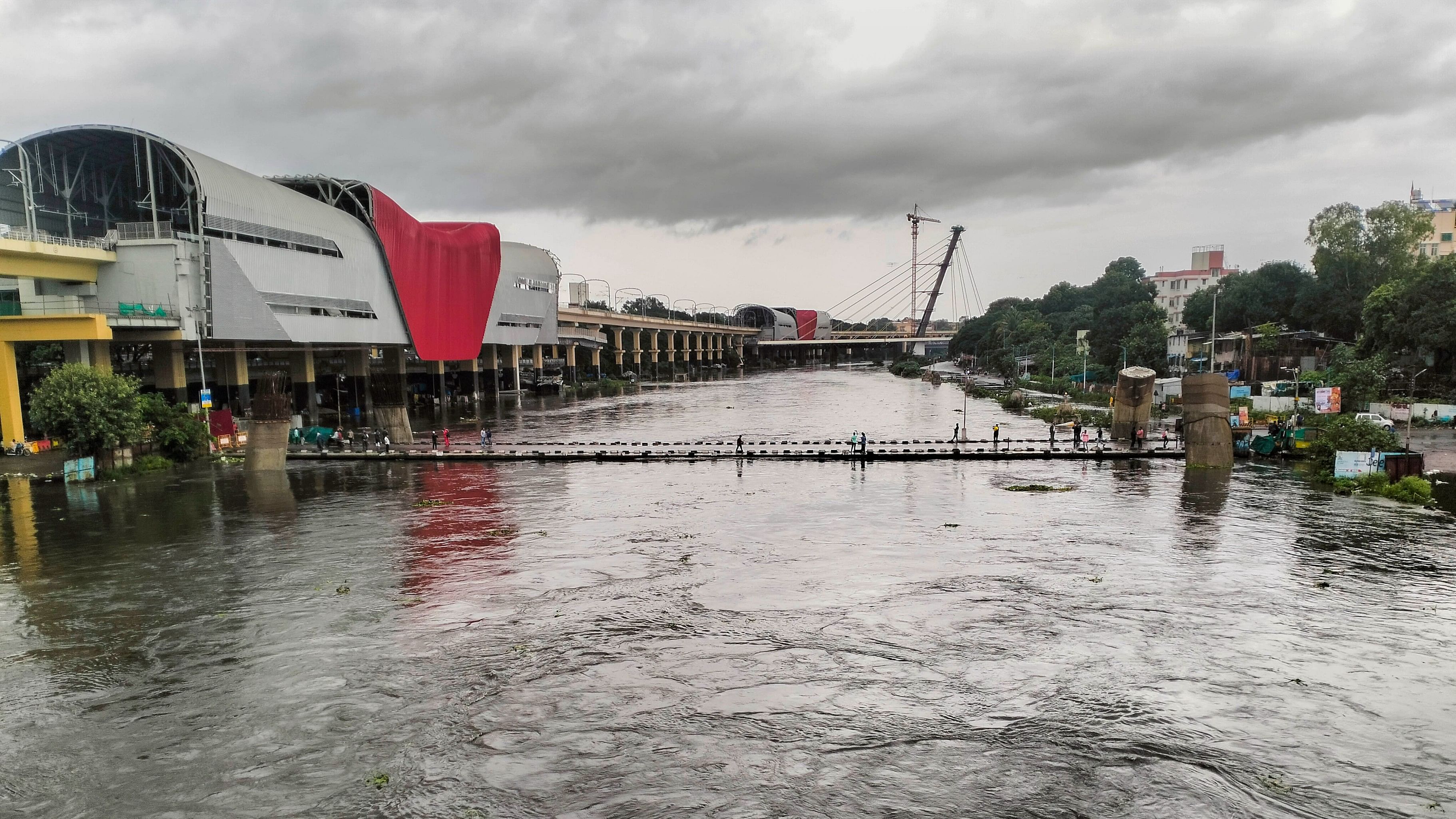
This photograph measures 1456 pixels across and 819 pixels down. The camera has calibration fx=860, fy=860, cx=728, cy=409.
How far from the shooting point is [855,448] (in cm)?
4450

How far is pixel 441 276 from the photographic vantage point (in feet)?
261

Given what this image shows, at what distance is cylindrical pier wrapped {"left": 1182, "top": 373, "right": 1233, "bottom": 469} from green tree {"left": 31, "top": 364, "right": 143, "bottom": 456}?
4913cm

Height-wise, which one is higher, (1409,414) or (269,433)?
(269,433)

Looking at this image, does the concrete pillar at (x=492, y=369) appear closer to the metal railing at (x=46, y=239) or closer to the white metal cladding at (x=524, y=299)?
the white metal cladding at (x=524, y=299)

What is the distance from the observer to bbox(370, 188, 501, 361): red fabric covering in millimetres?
72500

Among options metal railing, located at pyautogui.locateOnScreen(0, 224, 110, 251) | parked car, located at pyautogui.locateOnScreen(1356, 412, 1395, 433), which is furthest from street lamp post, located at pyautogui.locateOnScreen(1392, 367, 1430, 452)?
metal railing, located at pyautogui.locateOnScreen(0, 224, 110, 251)

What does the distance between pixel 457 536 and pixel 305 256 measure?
40.6 meters

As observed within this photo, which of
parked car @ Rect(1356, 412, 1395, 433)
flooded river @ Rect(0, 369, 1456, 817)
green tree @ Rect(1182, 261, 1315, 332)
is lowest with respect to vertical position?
flooded river @ Rect(0, 369, 1456, 817)

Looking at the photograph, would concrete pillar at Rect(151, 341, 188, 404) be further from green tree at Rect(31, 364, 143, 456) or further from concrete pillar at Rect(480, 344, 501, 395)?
concrete pillar at Rect(480, 344, 501, 395)

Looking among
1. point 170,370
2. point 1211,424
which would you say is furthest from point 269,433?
point 1211,424

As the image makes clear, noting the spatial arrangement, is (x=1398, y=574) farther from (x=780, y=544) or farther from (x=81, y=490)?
(x=81, y=490)

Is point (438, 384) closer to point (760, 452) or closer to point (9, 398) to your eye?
point (9, 398)

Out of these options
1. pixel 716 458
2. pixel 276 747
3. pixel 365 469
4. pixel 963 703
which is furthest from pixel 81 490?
pixel 963 703

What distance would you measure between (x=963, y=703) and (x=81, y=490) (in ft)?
127
